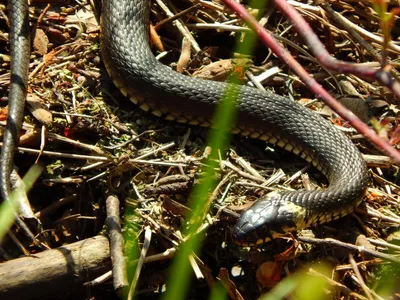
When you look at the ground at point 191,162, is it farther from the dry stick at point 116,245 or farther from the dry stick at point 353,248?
the dry stick at point 116,245

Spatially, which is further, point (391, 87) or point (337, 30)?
point (337, 30)

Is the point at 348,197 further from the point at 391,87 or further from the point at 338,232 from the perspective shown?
the point at 391,87

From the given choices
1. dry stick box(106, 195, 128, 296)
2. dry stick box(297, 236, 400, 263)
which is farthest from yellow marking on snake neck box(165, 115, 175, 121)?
dry stick box(297, 236, 400, 263)

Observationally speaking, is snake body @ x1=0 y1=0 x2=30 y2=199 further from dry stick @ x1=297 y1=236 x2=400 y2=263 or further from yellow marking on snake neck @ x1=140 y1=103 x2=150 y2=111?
dry stick @ x1=297 y1=236 x2=400 y2=263

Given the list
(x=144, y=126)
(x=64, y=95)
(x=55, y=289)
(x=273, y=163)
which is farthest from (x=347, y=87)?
(x=55, y=289)

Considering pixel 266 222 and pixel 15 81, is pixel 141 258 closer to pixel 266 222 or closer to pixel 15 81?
pixel 266 222

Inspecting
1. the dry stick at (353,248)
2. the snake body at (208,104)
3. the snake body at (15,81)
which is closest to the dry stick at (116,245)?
the snake body at (15,81)

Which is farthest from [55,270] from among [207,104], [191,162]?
[207,104]
